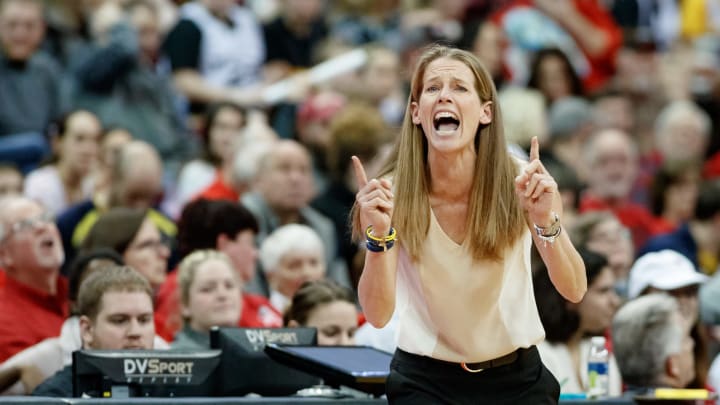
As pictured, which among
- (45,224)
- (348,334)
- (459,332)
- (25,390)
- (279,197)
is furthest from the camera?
(279,197)

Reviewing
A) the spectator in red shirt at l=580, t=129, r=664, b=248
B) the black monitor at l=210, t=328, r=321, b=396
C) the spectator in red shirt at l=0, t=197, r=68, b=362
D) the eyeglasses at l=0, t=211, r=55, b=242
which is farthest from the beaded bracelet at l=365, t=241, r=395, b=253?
the spectator in red shirt at l=580, t=129, r=664, b=248

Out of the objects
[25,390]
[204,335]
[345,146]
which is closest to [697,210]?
[345,146]

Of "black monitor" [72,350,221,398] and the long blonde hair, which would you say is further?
"black monitor" [72,350,221,398]

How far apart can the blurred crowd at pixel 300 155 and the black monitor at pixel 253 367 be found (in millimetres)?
497

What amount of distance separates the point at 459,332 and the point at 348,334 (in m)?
2.55

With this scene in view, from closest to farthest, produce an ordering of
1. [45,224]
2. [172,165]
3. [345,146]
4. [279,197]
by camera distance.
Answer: [45,224], [279,197], [345,146], [172,165]

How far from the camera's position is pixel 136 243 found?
8.45m

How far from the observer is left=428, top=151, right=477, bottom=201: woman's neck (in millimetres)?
5188

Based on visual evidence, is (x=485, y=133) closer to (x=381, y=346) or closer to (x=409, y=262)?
(x=409, y=262)

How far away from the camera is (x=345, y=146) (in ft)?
36.2

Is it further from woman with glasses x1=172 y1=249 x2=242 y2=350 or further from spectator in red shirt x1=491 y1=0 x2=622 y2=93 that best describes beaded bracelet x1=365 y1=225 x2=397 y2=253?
spectator in red shirt x1=491 y1=0 x2=622 y2=93

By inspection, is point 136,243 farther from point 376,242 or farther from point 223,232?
point 376,242

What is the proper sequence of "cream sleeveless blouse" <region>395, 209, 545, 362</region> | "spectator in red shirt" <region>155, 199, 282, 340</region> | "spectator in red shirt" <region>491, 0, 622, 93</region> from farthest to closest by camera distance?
"spectator in red shirt" <region>491, 0, 622, 93</region>, "spectator in red shirt" <region>155, 199, 282, 340</region>, "cream sleeveless blouse" <region>395, 209, 545, 362</region>

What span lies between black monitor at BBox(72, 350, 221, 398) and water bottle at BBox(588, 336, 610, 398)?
1.85 m
